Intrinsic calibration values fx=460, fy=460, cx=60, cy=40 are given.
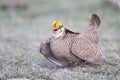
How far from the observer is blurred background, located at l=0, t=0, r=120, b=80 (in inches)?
269

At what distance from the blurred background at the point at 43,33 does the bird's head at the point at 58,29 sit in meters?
0.55

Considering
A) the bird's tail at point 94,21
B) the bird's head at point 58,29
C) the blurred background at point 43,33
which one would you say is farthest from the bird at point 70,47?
the bird's tail at point 94,21

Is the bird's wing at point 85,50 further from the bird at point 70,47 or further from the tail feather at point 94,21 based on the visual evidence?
the tail feather at point 94,21

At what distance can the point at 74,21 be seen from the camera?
1345cm

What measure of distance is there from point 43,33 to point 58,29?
517 cm

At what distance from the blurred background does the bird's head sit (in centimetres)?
55

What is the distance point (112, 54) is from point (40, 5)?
9713mm

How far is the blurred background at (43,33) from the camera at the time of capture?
683 cm

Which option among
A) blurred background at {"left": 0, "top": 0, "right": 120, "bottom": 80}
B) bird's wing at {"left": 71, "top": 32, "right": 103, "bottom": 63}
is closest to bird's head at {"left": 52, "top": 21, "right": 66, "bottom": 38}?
bird's wing at {"left": 71, "top": 32, "right": 103, "bottom": 63}

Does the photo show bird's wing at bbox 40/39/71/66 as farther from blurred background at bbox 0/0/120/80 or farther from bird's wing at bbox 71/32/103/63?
bird's wing at bbox 71/32/103/63

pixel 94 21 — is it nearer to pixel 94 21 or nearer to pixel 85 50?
pixel 94 21

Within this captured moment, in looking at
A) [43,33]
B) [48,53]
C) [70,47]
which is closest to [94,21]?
[70,47]

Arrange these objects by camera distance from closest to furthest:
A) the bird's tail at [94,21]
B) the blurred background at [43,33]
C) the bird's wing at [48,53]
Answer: the blurred background at [43,33] → the bird's wing at [48,53] → the bird's tail at [94,21]

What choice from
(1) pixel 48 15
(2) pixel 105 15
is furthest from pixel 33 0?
(2) pixel 105 15
